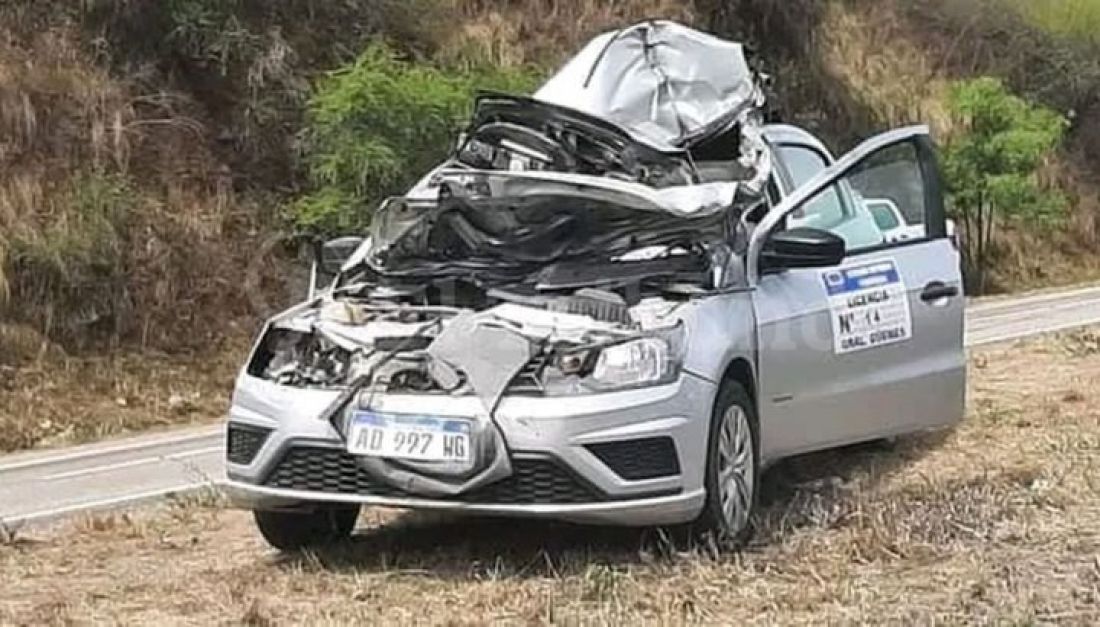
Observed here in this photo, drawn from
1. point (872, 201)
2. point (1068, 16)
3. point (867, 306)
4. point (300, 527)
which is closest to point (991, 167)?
point (1068, 16)

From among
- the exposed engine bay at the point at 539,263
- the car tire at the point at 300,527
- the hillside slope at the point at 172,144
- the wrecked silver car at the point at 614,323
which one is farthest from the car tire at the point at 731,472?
the hillside slope at the point at 172,144

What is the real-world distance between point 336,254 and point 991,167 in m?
28.0

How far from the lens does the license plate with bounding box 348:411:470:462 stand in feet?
23.7

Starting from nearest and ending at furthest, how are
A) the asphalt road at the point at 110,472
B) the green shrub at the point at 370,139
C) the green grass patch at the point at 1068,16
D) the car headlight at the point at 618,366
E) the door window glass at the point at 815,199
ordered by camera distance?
the car headlight at the point at 618,366 → the door window glass at the point at 815,199 → the asphalt road at the point at 110,472 → the green shrub at the point at 370,139 → the green grass patch at the point at 1068,16

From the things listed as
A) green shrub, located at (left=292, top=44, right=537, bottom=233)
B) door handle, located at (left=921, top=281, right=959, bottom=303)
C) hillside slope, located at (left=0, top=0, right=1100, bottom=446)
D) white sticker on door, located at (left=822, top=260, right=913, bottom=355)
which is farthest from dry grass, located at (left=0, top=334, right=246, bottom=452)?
white sticker on door, located at (left=822, top=260, right=913, bottom=355)

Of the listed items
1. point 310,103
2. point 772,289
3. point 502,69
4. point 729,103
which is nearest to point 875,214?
point 729,103

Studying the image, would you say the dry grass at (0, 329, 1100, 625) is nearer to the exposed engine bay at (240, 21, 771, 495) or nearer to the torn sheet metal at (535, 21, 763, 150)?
the exposed engine bay at (240, 21, 771, 495)

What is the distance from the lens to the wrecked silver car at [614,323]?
24.0 feet

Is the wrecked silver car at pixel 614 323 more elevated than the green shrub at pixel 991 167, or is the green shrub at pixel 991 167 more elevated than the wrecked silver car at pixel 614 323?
the wrecked silver car at pixel 614 323

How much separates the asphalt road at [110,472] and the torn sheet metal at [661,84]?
294cm

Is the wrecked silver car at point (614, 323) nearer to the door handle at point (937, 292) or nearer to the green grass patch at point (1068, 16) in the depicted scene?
the door handle at point (937, 292)

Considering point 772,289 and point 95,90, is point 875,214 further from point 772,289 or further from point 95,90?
point 95,90

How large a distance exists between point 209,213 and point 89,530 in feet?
45.7

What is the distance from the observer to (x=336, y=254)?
8.88 metres
